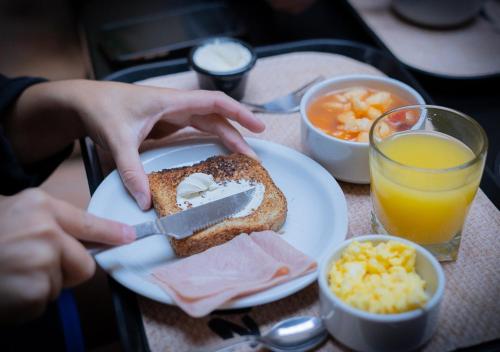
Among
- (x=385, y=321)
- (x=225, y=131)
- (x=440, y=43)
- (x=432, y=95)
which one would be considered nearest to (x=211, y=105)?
(x=225, y=131)

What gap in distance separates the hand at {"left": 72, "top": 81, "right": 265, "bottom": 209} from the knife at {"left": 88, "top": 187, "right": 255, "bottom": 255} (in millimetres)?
154

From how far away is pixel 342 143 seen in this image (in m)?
1.16

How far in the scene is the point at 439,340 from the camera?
91 centimetres

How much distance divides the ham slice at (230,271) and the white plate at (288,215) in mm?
17

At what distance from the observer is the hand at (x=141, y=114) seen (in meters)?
1.18

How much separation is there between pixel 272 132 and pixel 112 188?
1.37 feet

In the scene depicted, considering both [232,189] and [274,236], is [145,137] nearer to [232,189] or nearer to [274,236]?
[232,189]

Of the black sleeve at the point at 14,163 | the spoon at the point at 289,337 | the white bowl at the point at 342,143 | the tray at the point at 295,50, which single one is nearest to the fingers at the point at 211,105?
the white bowl at the point at 342,143

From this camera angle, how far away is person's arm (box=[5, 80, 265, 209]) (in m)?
1.17

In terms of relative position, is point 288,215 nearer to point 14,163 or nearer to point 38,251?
point 38,251

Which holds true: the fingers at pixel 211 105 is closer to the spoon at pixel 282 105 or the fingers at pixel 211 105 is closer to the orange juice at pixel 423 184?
the spoon at pixel 282 105

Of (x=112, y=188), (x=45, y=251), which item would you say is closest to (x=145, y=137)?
(x=112, y=188)

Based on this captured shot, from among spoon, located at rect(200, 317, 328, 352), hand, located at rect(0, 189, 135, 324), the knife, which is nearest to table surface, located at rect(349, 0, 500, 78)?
the knife

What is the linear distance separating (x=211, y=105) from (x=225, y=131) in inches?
2.6
